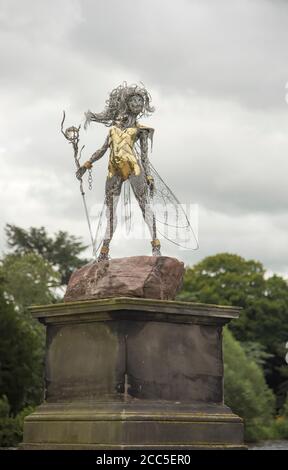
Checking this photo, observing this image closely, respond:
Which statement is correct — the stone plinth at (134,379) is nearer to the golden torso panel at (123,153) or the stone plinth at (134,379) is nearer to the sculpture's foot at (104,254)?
the sculpture's foot at (104,254)

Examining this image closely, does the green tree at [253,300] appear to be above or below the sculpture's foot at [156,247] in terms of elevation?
above

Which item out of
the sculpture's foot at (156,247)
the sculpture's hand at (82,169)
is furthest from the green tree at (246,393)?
the sculpture's foot at (156,247)

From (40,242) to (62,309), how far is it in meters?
65.9

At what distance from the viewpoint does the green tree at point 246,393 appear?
51844 millimetres

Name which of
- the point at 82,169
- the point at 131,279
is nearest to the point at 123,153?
the point at 82,169

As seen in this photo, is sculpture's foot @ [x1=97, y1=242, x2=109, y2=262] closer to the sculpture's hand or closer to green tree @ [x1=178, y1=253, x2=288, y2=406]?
the sculpture's hand

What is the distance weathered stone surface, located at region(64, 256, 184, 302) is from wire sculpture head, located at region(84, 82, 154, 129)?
99.0 inches

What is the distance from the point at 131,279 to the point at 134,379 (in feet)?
5.13

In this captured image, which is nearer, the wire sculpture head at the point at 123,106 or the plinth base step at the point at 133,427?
the plinth base step at the point at 133,427

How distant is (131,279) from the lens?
1487cm

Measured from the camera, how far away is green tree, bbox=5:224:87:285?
255 ft

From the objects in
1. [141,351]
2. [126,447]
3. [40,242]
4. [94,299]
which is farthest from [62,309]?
[40,242]

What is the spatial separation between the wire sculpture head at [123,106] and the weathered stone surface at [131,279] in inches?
99.0

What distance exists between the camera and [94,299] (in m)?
15.0
